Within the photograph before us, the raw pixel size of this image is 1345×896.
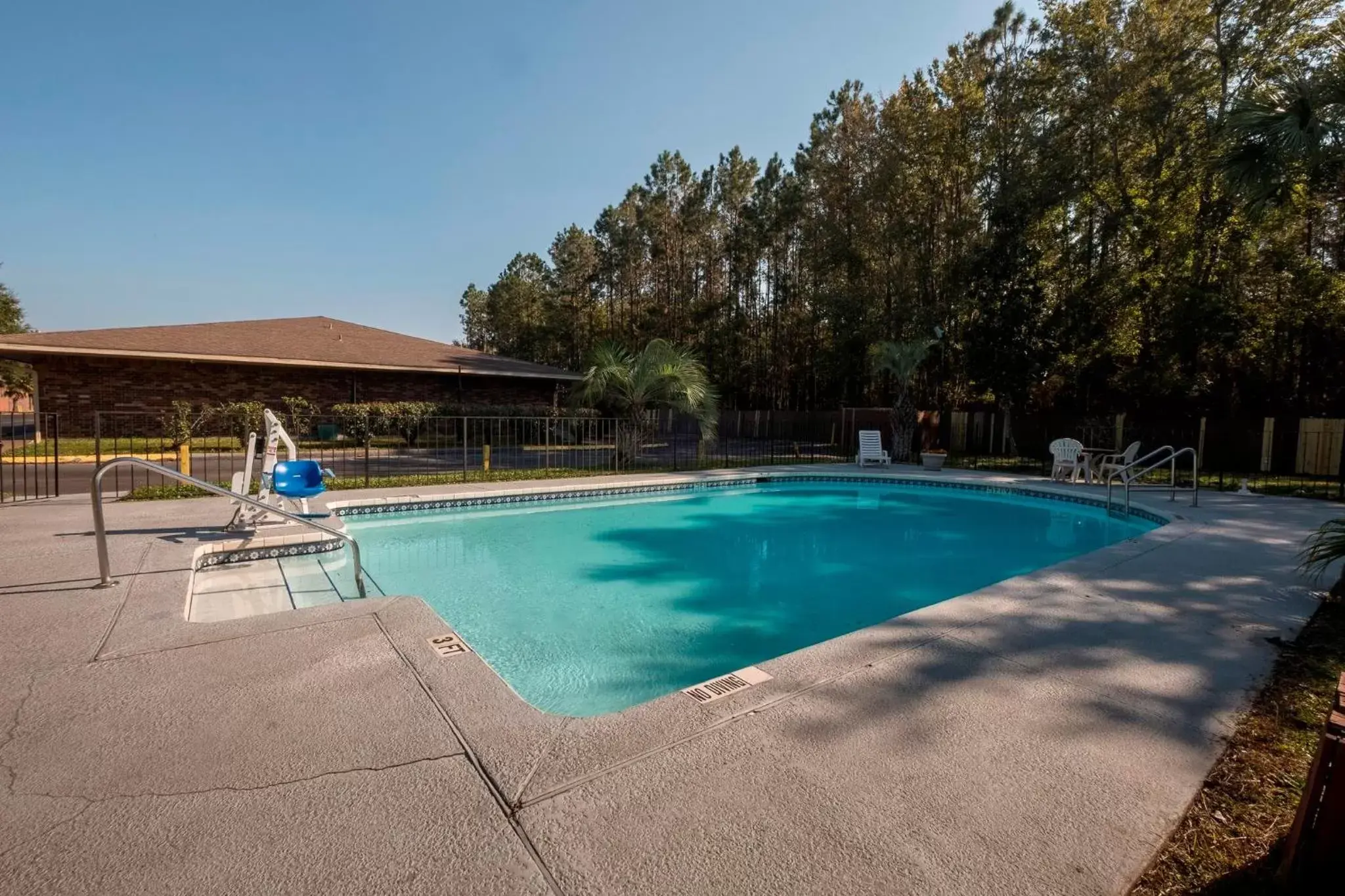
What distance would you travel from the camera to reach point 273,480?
6074 mm

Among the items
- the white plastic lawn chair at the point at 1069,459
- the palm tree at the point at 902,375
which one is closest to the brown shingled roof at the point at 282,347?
the palm tree at the point at 902,375

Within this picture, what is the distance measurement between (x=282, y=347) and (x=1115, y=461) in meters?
21.8

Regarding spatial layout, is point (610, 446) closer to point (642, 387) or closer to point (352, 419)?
point (642, 387)

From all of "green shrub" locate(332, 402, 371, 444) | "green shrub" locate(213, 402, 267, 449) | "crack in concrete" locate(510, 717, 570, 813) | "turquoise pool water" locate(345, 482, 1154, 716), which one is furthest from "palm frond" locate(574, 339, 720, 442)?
"crack in concrete" locate(510, 717, 570, 813)

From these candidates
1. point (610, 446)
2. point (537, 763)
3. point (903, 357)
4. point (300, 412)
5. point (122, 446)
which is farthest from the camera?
point (300, 412)

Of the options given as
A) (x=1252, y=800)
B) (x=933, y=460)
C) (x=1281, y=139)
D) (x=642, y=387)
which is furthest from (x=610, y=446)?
(x=1252, y=800)

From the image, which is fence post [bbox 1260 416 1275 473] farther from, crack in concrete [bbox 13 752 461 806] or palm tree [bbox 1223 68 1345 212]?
crack in concrete [bbox 13 752 461 806]

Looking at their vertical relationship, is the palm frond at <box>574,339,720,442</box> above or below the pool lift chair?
above

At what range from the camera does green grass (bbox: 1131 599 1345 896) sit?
1.61 m

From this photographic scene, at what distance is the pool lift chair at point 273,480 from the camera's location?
5.86 metres

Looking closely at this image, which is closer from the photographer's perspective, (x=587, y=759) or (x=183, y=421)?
(x=587, y=759)

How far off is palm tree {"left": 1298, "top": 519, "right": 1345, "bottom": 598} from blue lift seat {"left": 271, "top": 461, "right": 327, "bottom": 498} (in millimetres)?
8309

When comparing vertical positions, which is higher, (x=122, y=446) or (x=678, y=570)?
(x=122, y=446)

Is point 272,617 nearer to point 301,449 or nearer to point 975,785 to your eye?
point 975,785
